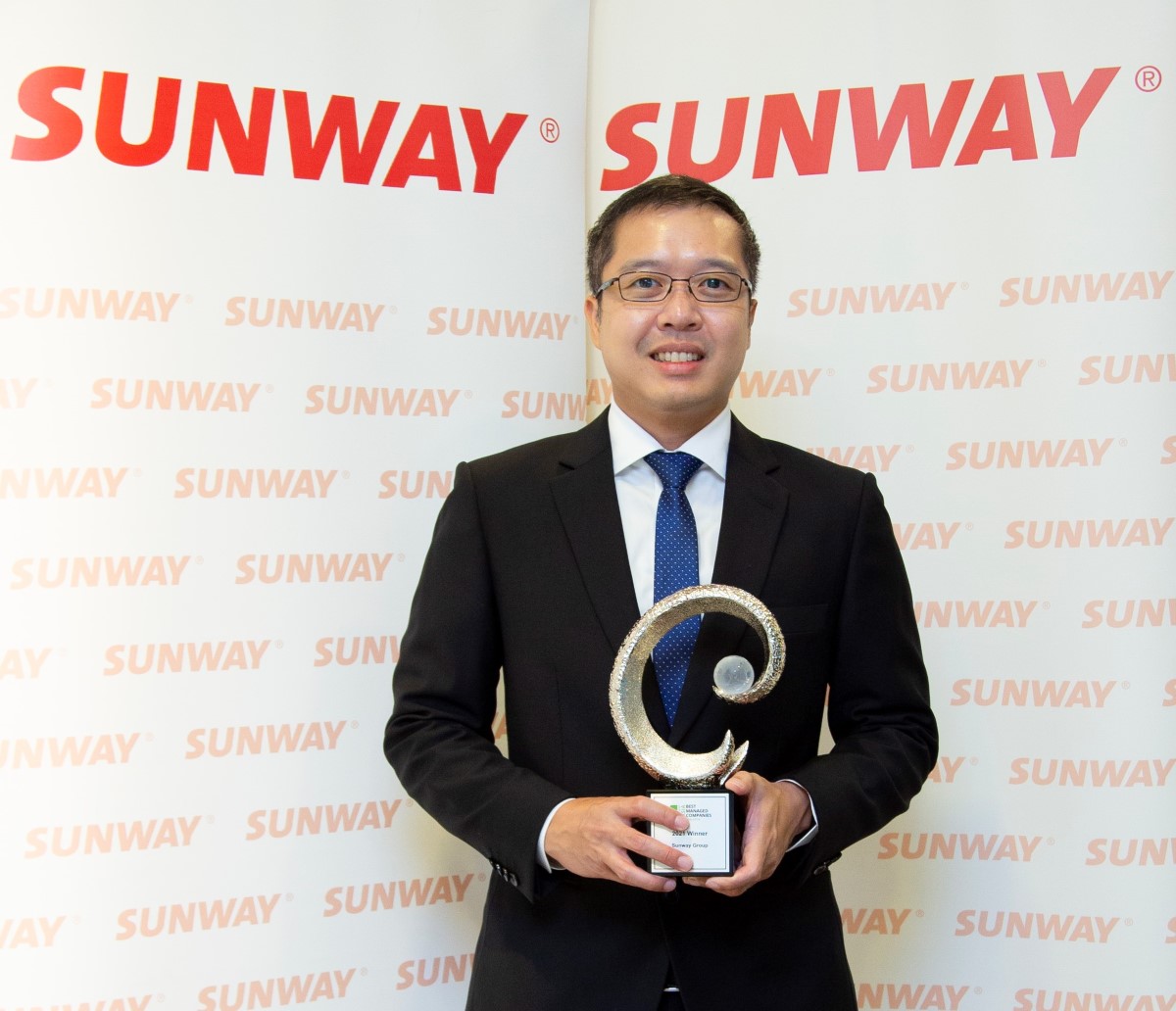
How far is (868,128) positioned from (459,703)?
1.59 m

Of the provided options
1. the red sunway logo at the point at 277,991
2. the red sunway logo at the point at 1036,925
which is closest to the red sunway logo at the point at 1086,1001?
the red sunway logo at the point at 1036,925

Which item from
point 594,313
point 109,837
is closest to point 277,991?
point 109,837

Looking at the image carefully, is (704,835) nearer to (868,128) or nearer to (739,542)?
(739,542)

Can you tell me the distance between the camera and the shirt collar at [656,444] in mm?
1795

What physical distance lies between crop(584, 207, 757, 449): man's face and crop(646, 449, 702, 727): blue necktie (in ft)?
0.37

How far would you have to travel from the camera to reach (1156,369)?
8.00 ft

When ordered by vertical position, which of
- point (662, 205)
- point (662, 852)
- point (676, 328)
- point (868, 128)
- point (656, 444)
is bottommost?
point (662, 852)

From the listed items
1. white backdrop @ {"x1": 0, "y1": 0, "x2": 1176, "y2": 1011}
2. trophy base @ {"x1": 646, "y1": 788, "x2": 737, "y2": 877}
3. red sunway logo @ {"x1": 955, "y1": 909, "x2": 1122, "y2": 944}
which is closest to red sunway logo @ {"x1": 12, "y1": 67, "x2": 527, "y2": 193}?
white backdrop @ {"x1": 0, "y1": 0, "x2": 1176, "y2": 1011}

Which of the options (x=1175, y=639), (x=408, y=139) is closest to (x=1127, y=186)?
(x=1175, y=639)

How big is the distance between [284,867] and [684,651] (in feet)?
3.61

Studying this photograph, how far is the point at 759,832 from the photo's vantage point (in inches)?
57.1

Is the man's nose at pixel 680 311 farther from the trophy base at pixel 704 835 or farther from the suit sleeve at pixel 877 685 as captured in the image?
the trophy base at pixel 704 835

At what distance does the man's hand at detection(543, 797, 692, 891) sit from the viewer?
1.41 metres

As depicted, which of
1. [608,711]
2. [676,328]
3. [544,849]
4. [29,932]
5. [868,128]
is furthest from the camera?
[868,128]
